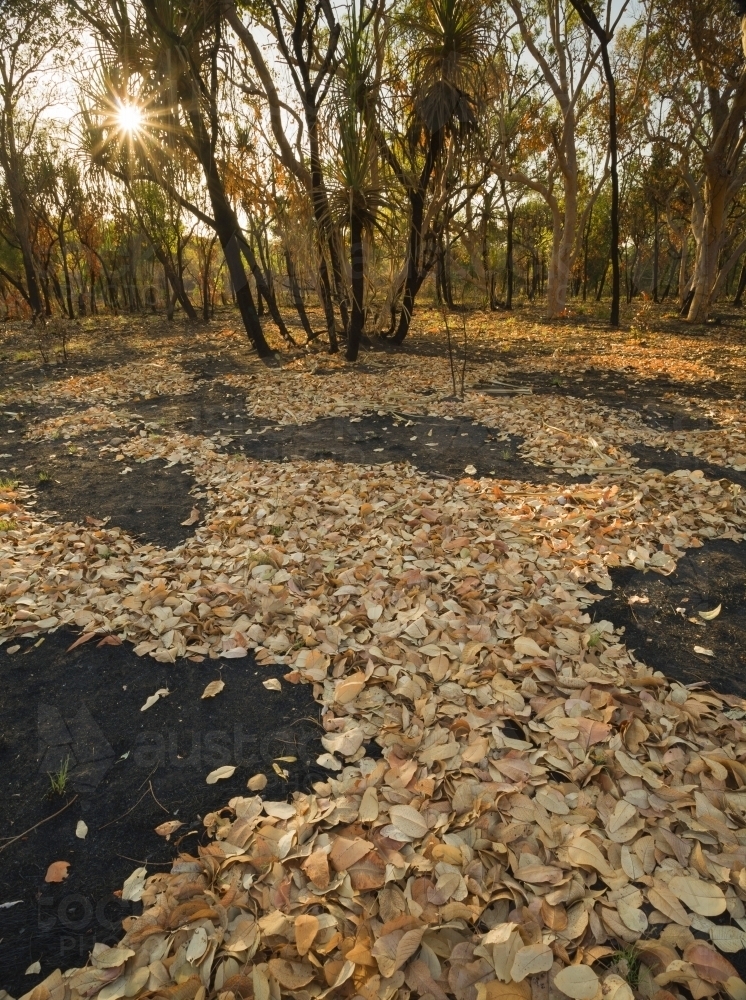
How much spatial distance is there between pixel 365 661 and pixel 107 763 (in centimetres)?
126

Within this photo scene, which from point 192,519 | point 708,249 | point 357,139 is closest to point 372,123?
point 357,139

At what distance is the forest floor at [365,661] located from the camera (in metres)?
1.71

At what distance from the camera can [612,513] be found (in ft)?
13.3

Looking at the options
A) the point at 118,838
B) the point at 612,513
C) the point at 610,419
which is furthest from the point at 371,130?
the point at 118,838

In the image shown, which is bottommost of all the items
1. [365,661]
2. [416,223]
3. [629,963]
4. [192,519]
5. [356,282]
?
[629,963]

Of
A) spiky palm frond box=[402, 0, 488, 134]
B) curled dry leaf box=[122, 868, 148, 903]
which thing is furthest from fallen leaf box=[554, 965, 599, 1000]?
spiky palm frond box=[402, 0, 488, 134]

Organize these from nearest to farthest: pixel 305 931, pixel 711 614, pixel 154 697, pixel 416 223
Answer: pixel 305 931 → pixel 154 697 → pixel 711 614 → pixel 416 223

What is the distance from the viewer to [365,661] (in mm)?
2803

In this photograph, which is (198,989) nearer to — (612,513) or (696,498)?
(612,513)

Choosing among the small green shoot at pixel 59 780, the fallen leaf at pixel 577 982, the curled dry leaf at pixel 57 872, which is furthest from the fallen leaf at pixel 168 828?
the fallen leaf at pixel 577 982

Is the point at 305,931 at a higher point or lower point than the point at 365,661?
lower

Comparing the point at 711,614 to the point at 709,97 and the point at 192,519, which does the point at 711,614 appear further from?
the point at 709,97

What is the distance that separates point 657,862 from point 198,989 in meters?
1.50

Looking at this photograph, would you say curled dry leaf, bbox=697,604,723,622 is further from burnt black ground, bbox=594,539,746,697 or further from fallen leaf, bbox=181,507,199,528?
fallen leaf, bbox=181,507,199,528
